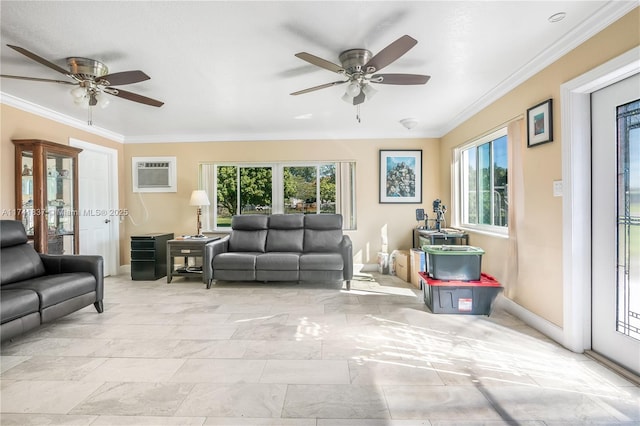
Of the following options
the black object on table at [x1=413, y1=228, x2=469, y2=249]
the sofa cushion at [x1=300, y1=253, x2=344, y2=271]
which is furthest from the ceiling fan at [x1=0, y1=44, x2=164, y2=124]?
the black object on table at [x1=413, y1=228, x2=469, y2=249]

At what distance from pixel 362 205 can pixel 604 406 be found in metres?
3.79

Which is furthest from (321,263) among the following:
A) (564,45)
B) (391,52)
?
(564,45)

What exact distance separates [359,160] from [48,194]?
14.1 ft

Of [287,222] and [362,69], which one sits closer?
[362,69]

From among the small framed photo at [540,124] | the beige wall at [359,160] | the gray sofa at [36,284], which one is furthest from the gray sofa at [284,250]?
the small framed photo at [540,124]

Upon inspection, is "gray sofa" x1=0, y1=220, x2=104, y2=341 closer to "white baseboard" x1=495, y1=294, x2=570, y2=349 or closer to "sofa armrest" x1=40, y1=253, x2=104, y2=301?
"sofa armrest" x1=40, y1=253, x2=104, y2=301

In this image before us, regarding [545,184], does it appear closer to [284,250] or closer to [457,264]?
[457,264]

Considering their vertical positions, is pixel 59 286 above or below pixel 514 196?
below

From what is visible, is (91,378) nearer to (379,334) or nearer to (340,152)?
(379,334)

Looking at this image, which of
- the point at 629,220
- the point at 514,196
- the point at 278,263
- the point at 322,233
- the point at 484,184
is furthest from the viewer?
the point at 322,233

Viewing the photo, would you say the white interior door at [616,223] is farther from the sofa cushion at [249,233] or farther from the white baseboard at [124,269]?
the white baseboard at [124,269]

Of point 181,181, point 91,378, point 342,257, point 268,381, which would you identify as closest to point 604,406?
point 268,381

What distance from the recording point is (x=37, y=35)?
2.12 metres

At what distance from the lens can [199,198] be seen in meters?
4.73
